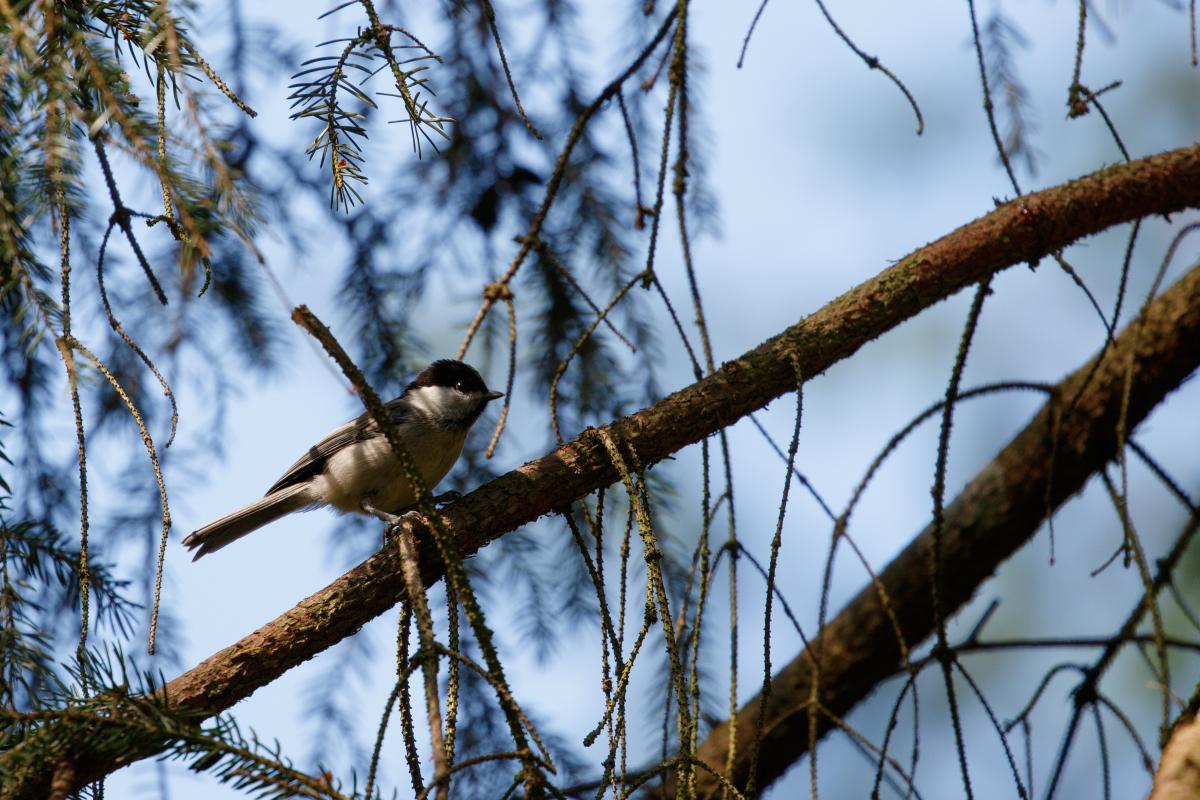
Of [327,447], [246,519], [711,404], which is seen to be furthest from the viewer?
[327,447]

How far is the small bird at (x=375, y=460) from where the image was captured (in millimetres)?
3631

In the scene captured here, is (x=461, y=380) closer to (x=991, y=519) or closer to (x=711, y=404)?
(x=711, y=404)

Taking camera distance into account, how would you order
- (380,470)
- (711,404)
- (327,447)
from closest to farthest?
1. (711,404)
2. (380,470)
3. (327,447)

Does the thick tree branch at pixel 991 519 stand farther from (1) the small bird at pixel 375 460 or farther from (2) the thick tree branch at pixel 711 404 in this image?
(1) the small bird at pixel 375 460

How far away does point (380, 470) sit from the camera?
360 cm

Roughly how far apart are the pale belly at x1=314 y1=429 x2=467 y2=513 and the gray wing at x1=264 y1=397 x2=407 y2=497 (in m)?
0.13

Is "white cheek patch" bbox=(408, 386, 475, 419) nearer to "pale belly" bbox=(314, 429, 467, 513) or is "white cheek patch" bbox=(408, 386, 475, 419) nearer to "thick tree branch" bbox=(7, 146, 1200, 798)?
"pale belly" bbox=(314, 429, 467, 513)

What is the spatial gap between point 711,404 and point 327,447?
2031mm

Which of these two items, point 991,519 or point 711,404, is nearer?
point 711,404

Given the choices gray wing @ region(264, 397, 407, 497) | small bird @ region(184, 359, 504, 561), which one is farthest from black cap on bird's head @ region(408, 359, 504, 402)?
gray wing @ region(264, 397, 407, 497)

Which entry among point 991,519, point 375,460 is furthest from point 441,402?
point 991,519

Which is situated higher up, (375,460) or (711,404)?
(375,460)

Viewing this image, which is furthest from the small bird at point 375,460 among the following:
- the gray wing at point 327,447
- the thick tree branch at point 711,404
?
the thick tree branch at point 711,404

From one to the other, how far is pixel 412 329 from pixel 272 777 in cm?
235
